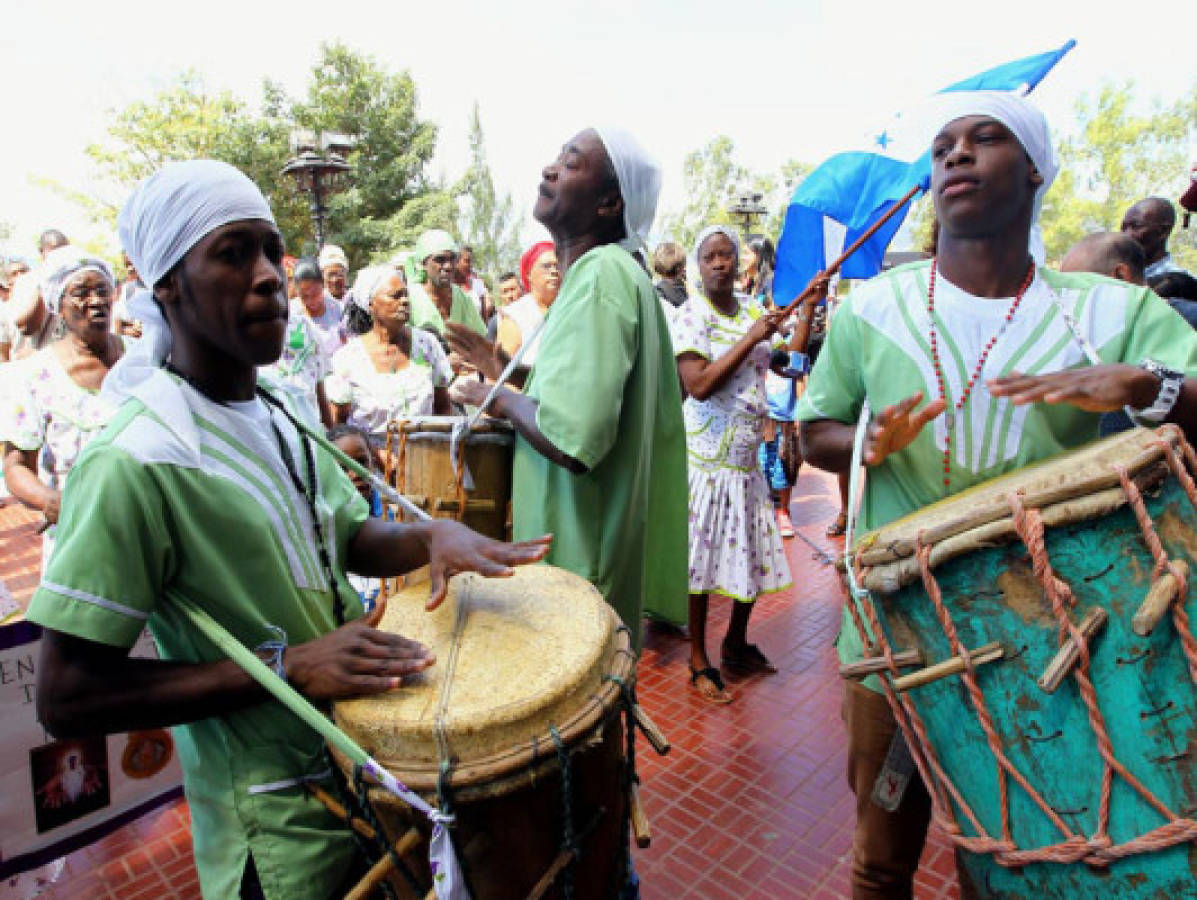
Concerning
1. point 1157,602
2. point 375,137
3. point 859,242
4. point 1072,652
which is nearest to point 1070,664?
point 1072,652

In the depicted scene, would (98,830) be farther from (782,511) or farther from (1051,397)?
(782,511)

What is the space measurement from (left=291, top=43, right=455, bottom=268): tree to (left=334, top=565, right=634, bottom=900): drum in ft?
92.2

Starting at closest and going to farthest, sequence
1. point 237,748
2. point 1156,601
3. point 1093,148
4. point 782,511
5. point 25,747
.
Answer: point 1156,601
point 237,748
point 25,747
point 782,511
point 1093,148

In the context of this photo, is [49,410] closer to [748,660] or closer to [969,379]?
[969,379]

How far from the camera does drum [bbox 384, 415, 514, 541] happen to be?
97.3 inches

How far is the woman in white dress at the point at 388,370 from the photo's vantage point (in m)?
4.41

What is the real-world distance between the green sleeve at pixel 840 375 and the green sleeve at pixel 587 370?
0.54m

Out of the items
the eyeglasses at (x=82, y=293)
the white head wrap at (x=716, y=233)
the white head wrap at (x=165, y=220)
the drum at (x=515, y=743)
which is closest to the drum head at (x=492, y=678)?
the drum at (x=515, y=743)

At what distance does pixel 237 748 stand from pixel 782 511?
6119 millimetres

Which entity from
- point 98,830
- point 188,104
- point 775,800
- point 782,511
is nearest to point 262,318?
point 98,830

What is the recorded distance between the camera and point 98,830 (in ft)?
8.44

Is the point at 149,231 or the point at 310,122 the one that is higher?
the point at 310,122

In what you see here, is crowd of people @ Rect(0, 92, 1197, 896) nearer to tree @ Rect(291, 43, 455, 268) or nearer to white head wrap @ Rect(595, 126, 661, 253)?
white head wrap @ Rect(595, 126, 661, 253)

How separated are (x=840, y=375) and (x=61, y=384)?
326 cm
